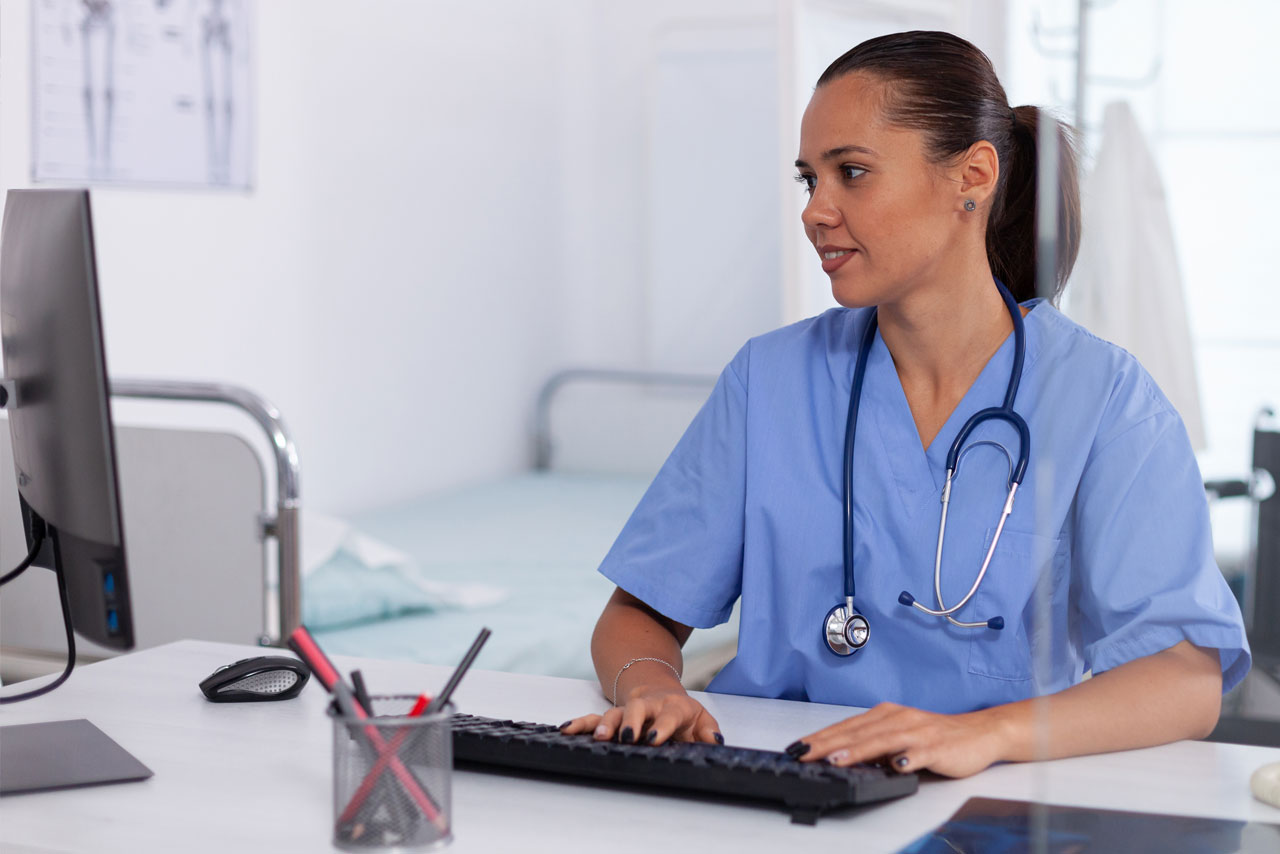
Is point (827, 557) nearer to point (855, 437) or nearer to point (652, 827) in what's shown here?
point (855, 437)

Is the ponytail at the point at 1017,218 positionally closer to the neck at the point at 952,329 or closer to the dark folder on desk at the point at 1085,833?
the neck at the point at 952,329

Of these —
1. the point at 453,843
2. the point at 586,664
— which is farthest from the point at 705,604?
the point at 586,664

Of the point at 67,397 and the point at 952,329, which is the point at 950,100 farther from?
the point at 67,397

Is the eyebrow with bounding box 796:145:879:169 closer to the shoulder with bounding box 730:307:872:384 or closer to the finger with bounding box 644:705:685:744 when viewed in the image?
the shoulder with bounding box 730:307:872:384

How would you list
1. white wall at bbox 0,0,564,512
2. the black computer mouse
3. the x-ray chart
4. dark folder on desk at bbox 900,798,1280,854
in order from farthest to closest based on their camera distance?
white wall at bbox 0,0,564,512
the x-ray chart
the black computer mouse
dark folder on desk at bbox 900,798,1280,854

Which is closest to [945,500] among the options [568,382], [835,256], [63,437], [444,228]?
[835,256]

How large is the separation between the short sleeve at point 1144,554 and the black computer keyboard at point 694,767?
28 centimetres

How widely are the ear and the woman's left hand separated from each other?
54cm

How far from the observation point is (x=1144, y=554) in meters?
1.07

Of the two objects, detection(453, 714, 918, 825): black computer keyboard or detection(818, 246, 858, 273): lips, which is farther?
detection(818, 246, 858, 273): lips

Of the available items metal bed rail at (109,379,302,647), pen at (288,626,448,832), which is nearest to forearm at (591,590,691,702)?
pen at (288,626,448,832)

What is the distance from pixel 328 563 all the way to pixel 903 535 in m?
1.56

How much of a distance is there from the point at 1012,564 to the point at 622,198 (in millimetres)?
3489

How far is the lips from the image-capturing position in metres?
1.25
